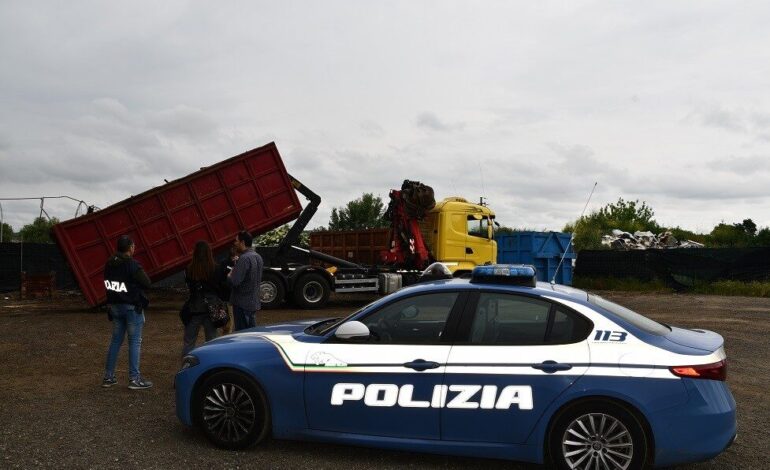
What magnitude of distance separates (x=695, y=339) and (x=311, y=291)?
41.9ft

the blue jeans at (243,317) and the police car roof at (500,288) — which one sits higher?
the police car roof at (500,288)

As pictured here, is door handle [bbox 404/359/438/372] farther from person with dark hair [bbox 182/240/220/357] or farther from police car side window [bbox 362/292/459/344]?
person with dark hair [bbox 182/240/220/357]

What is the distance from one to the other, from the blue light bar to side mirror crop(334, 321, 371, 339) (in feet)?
3.05

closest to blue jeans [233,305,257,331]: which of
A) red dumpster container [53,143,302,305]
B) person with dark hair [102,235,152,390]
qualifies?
person with dark hair [102,235,152,390]

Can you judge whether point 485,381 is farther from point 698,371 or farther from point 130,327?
point 130,327

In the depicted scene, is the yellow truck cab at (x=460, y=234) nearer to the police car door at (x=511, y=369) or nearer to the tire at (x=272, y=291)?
the tire at (x=272, y=291)

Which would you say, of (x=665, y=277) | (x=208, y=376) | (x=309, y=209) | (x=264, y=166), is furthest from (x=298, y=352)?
(x=665, y=277)

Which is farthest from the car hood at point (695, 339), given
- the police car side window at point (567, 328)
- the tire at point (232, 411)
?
the tire at point (232, 411)

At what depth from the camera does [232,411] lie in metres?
5.13

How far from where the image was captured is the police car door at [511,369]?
4.52m

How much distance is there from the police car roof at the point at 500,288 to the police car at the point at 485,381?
0.02 meters

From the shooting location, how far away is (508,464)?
196 inches

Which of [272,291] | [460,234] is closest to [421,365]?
[272,291]

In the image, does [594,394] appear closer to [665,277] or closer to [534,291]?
[534,291]
